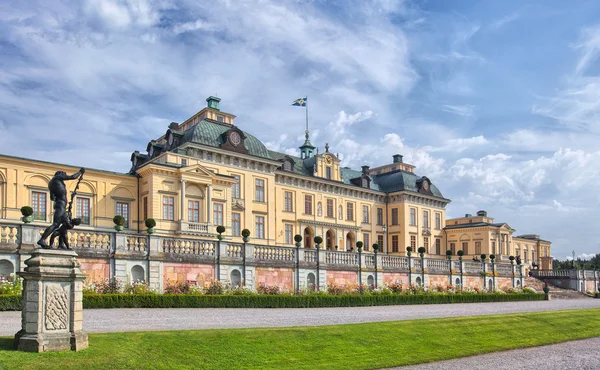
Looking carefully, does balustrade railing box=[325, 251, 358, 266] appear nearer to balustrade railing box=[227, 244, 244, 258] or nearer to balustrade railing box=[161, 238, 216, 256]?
balustrade railing box=[227, 244, 244, 258]

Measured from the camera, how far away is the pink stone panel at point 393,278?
39725 millimetres

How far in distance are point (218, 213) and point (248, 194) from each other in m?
5.44

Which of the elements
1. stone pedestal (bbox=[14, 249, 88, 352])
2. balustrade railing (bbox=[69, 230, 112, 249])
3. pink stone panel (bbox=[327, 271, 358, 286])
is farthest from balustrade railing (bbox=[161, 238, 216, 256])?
stone pedestal (bbox=[14, 249, 88, 352])

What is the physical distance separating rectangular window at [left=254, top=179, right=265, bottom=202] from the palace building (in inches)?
3.4

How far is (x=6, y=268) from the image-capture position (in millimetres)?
21922

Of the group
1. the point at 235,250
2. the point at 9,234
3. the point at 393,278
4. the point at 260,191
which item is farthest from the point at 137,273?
the point at 260,191

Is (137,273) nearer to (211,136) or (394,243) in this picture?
(211,136)

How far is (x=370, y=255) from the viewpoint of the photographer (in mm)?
38844

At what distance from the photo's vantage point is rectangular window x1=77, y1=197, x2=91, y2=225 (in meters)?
39.6

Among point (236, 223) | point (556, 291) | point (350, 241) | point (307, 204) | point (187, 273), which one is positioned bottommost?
point (556, 291)

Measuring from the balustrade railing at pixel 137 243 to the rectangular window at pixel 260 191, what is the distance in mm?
24157

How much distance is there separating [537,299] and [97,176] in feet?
113

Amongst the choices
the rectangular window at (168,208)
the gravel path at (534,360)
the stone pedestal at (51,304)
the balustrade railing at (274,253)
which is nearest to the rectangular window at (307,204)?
the rectangular window at (168,208)

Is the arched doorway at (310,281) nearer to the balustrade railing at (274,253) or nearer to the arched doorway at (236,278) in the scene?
the balustrade railing at (274,253)
